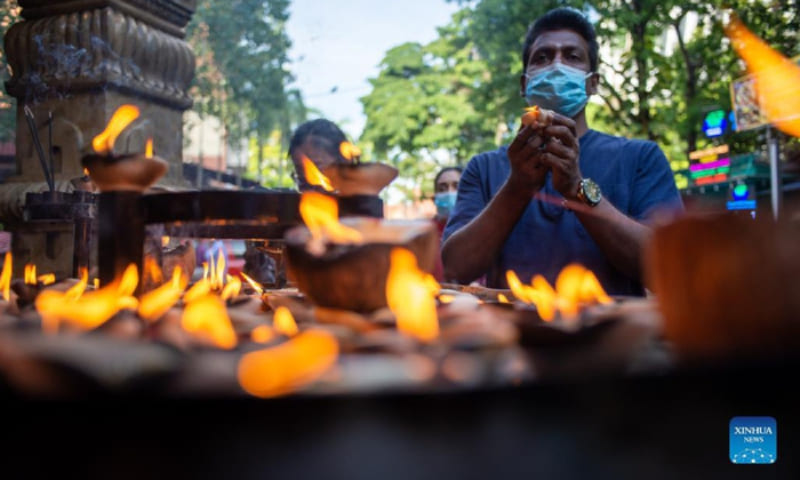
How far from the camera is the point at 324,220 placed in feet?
3.84

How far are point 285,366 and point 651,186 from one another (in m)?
2.44

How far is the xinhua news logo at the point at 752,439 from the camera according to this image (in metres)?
0.80

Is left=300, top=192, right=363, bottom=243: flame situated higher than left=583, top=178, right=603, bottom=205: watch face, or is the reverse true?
left=583, top=178, right=603, bottom=205: watch face

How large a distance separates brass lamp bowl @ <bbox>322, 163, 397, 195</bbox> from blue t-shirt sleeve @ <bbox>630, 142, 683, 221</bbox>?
5.87ft

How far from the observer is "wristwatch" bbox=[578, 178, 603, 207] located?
2203mm

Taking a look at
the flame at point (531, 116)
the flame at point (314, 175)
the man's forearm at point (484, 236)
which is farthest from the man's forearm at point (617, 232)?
the flame at point (314, 175)

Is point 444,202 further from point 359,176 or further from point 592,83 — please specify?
point 359,176

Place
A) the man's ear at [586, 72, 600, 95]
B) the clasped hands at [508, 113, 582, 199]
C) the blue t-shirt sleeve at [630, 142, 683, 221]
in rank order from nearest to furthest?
the clasped hands at [508, 113, 582, 199], the blue t-shirt sleeve at [630, 142, 683, 221], the man's ear at [586, 72, 600, 95]

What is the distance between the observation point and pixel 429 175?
22609 millimetres

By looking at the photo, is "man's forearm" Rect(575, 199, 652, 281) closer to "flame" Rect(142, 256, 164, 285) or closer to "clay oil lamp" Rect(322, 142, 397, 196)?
"clay oil lamp" Rect(322, 142, 397, 196)

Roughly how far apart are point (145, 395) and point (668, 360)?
685mm

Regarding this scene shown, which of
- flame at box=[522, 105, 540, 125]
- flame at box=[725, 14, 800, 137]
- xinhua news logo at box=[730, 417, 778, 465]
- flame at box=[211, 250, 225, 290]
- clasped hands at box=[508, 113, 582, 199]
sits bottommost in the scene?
xinhua news logo at box=[730, 417, 778, 465]

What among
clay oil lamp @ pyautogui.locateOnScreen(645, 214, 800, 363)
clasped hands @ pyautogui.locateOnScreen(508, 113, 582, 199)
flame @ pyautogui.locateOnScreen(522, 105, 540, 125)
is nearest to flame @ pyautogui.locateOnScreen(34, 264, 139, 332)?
clay oil lamp @ pyautogui.locateOnScreen(645, 214, 800, 363)

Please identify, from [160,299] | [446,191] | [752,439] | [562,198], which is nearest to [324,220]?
[160,299]
